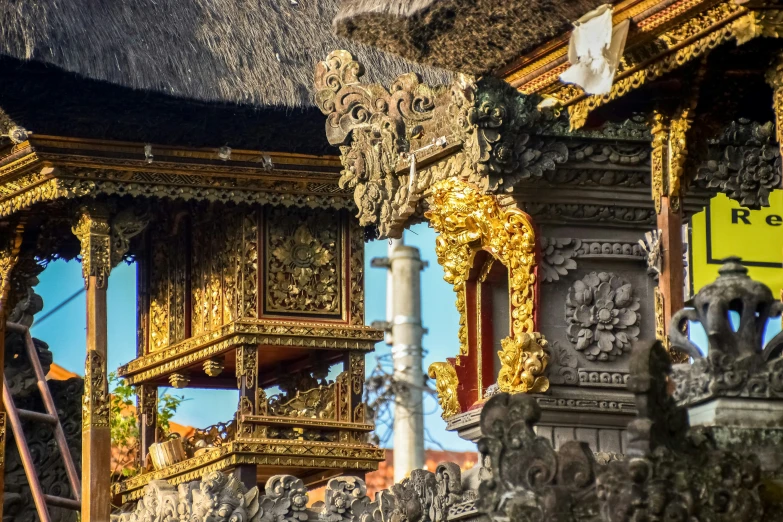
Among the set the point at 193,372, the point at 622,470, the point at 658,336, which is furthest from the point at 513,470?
the point at 193,372

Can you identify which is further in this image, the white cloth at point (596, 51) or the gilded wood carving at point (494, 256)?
the gilded wood carving at point (494, 256)

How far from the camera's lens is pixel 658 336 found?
440 inches

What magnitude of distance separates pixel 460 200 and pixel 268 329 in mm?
4381

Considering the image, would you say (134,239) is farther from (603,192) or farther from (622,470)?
(622,470)

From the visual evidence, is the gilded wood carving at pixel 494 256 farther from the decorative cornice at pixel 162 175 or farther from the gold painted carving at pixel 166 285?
the gold painted carving at pixel 166 285

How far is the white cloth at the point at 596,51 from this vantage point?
10.7 meters

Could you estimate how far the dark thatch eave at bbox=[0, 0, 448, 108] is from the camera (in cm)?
1617

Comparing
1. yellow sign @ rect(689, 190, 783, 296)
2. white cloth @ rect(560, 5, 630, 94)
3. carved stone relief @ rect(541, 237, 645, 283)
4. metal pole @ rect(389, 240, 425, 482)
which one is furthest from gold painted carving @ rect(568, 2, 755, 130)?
metal pole @ rect(389, 240, 425, 482)

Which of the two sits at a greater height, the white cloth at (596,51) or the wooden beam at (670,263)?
the white cloth at (596,51)

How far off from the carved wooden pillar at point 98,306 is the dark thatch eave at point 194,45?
1.41 metres

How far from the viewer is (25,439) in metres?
18.5

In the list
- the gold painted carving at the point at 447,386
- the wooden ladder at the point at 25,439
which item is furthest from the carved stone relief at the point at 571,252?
the wooden ladder at the point at 25,439

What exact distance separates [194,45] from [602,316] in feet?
17.8

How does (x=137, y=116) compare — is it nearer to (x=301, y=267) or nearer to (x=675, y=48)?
(x=301, y=267)
